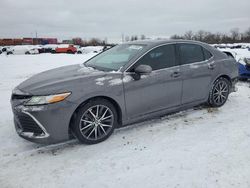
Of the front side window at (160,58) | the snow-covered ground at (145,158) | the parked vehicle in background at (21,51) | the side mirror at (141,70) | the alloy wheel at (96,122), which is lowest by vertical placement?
the snow-covered ground at (145,158)

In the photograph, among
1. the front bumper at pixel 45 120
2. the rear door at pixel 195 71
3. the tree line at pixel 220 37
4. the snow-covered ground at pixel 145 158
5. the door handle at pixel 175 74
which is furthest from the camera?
the tree line at pixel 220 37

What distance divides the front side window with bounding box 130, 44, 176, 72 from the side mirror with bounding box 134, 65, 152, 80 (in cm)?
12

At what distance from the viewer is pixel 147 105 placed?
4129mm

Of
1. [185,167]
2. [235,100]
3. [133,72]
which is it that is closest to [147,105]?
[133,72]

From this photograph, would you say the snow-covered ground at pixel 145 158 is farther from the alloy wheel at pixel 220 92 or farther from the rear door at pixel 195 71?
the alloy wheel at pixel 220 92

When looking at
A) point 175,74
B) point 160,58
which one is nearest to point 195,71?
point 175,74

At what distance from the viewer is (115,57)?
4535 millimetres

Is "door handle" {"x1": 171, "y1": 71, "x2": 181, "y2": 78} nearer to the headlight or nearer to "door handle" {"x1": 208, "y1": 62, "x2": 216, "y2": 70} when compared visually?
"door handle" {"x1": 208, "y1": 62, "x2": 216, "y2": 70}

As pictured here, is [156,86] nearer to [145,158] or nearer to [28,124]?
[145,158]

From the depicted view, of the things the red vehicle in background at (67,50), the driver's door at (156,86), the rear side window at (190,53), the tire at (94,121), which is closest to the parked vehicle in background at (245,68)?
the rear side window at (190,53)

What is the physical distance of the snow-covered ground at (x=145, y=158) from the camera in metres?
2.80

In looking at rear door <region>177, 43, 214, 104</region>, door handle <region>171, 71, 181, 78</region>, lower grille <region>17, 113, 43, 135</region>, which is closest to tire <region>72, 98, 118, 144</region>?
lower grille <region>17, 113, 43, 135</region>

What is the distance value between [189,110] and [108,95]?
88.4 inches

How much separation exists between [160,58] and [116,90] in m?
1.13
